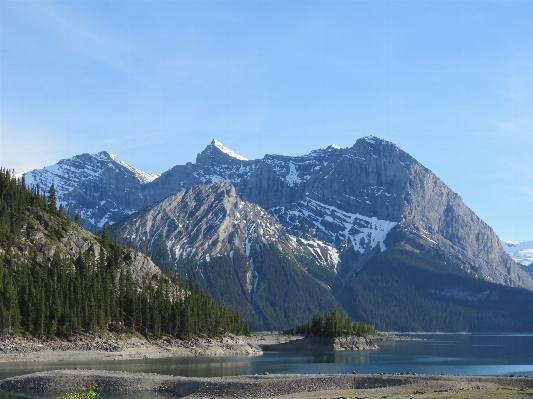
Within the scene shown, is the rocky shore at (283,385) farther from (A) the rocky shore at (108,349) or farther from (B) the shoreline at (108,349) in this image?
(B) the shoreline at (108,349)

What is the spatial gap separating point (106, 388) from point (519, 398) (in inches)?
2173

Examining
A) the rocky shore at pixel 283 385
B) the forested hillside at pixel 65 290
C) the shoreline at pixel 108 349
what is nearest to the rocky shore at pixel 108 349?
the shoreline at pixel 108 349

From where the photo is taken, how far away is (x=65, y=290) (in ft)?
550

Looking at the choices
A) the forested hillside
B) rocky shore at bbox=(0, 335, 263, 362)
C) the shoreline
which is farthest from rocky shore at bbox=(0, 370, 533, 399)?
the forested hillside

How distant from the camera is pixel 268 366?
140m

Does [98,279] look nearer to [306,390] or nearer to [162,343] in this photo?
[162,343]

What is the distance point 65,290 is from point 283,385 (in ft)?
307

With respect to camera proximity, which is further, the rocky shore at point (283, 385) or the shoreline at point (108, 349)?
the shoreline at point (108, 349)

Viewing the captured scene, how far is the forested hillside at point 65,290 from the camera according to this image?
155625mm

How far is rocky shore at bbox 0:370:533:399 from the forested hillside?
173 ft

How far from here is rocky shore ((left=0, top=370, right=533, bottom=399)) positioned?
85.7m

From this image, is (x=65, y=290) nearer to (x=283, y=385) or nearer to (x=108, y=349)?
(x=108, y=349)

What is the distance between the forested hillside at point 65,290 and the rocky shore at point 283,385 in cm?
5284

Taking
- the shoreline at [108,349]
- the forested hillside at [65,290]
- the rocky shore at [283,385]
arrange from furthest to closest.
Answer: the forested hillside at [65,290], the shoreline at [108,349], the rocky shore at [283,385]
